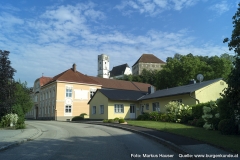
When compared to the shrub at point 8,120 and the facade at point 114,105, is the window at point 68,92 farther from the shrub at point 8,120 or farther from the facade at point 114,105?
the shrub at point 8,120

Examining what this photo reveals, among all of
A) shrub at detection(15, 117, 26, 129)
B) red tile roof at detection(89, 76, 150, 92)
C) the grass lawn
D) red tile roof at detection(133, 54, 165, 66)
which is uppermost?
red tile roof at detection(133, 54, 165, 66)

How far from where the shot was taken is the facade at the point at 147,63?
370 ft

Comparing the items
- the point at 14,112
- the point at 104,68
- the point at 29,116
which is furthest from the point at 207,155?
the point at 104,68

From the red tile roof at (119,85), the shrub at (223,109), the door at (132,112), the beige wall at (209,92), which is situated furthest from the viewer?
the red tile roof at (119,85)

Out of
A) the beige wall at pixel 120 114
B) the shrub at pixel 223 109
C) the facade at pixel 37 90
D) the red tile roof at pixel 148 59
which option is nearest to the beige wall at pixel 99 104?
the beige wall at pixel 120 114

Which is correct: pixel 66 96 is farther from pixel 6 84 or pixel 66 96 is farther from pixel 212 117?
pixel 212 117

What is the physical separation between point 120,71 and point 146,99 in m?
92.5

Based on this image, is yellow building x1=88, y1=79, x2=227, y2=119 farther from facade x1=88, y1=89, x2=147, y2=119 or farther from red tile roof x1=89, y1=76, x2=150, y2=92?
red tile roof x1=89, y1=76, x2=150, y2=92

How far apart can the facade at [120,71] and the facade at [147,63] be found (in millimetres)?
4115

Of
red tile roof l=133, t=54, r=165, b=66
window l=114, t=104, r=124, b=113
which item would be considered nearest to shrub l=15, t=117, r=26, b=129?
window l=114, t=104, r=124, b=113

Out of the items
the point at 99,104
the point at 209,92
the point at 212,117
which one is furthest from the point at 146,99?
the point at 212,117

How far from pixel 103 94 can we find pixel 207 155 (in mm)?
26076

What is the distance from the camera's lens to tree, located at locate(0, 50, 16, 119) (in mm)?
21594

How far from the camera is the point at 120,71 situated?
125 m
